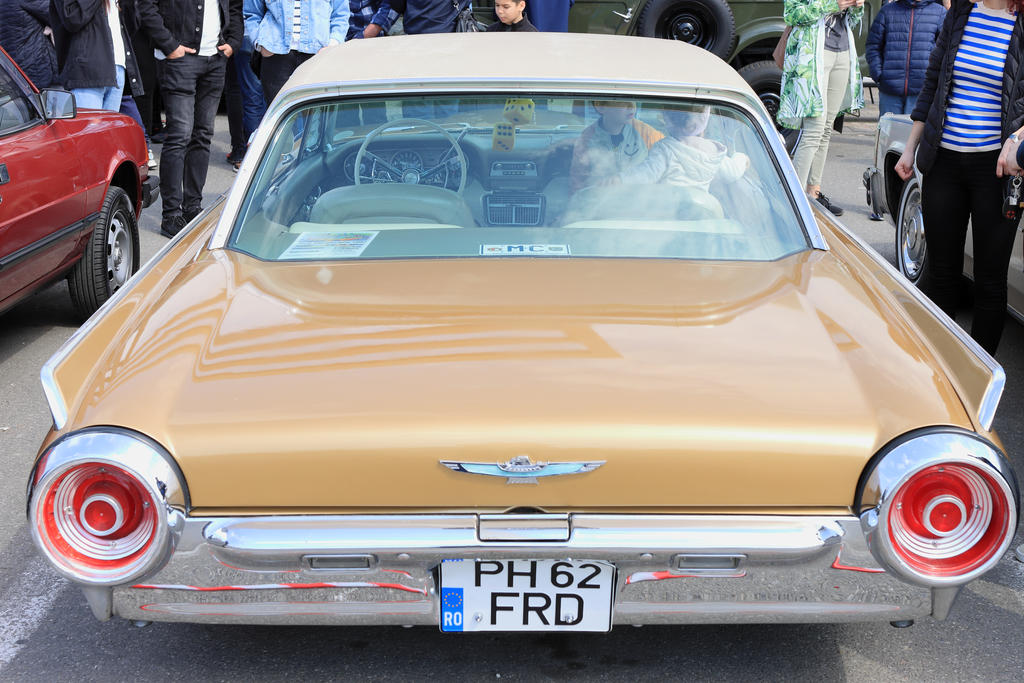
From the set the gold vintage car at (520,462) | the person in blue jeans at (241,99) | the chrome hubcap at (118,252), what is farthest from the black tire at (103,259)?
the person in blue jeans at (241,99)

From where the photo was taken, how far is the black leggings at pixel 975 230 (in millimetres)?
4191

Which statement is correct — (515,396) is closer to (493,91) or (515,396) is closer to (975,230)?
(493,91)

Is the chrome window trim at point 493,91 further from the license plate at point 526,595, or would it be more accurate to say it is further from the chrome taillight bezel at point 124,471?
the license plate at point 526,595

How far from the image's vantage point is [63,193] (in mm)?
5227

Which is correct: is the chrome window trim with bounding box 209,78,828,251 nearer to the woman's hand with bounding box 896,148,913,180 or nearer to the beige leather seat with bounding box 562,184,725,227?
the beige leather seat with bounding box 562,184,725,227

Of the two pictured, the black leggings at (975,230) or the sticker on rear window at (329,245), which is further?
the black leggings at (975,230)

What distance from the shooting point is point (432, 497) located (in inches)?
87.5

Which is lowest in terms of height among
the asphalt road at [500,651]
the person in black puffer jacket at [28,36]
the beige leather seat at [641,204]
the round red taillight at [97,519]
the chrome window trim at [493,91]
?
the asphalt road at [500,651]

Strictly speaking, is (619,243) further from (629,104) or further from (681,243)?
(629,104)

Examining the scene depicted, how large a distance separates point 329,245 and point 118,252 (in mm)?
3274

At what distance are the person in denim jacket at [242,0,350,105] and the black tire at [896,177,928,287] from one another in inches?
163

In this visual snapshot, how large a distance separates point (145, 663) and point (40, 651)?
31 centimetres

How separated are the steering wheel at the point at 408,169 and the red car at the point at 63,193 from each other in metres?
1.96

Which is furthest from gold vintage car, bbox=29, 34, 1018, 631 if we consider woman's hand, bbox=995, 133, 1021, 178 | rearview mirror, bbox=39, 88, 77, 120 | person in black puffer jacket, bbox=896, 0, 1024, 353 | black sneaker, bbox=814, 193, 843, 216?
black sneaker, bbox=814, 193, 843, 216
